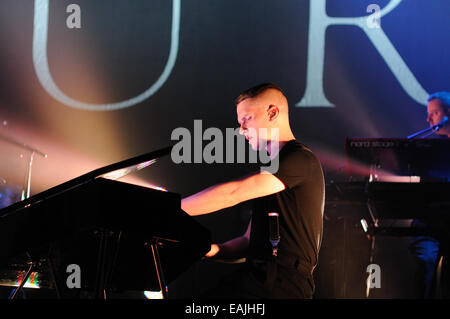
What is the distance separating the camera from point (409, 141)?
423 centimetres

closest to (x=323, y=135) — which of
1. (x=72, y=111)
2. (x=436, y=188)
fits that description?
(x=436, y=188)

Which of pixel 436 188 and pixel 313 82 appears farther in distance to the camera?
pixel 313 82

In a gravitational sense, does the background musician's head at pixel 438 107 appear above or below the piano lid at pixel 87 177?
above

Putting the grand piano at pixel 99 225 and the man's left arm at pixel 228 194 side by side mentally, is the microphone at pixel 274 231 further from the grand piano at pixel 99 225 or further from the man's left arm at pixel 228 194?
the grand piano at pixel 99 225

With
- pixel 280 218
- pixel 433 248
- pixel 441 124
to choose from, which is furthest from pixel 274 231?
pixel 441 124

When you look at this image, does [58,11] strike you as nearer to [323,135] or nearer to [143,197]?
[323,135]

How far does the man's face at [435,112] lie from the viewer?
514 centimetres

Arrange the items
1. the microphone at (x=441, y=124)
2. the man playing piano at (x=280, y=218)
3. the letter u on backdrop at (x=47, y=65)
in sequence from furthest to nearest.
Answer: the letter u on backdrop at (x=47, y=65) → the microphone at (x=441, y=124) → the man playing piano at (x=280, y=218)

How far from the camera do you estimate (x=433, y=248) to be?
15.4 ft

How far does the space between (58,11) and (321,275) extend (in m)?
4.02

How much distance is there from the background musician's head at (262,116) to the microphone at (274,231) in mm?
455

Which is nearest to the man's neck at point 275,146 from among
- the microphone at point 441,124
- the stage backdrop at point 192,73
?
the microphone at point 441,124

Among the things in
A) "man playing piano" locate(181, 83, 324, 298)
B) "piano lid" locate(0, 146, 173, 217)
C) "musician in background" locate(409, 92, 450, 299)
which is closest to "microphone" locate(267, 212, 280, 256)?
"man playing piano" locate(181, 83, 324, 298)

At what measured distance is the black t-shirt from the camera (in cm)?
250
